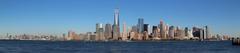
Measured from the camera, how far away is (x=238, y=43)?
19088 cm
